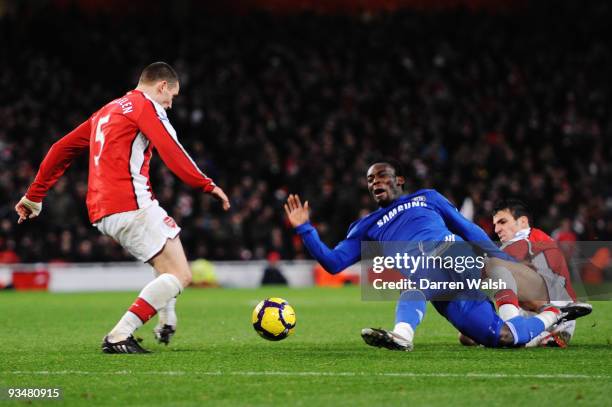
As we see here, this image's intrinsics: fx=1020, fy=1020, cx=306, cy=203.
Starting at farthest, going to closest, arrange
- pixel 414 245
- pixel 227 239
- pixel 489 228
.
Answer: pixel 227 239
pixel 489 228
pixel 414 245

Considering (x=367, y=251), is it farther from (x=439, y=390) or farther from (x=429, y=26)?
(x=429, y=26)

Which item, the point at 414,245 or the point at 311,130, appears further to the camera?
the point at 311,130

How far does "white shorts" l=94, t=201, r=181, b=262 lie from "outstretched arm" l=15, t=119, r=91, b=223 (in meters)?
0.87

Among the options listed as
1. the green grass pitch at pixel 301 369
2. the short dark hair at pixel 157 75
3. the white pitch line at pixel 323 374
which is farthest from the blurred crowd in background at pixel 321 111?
the white pitch line at pixel 323 374

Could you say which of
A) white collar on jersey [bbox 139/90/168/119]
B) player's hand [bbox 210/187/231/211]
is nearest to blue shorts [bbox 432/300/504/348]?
player's hand [bbox 210/187/231/211]

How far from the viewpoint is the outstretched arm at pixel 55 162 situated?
7.91 metres

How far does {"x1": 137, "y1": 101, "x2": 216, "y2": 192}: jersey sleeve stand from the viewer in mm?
7195

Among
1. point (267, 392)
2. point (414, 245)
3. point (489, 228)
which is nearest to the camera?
point (267, 392)

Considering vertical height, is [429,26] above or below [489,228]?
above

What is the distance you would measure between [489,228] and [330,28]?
10.0 metres

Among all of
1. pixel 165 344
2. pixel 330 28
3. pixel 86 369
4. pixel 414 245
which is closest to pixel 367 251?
pixel 414 245

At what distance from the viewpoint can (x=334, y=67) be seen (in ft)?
85.9

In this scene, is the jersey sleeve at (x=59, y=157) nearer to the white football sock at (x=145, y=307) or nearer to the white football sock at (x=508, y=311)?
the white football sock at (x=145, y=307)

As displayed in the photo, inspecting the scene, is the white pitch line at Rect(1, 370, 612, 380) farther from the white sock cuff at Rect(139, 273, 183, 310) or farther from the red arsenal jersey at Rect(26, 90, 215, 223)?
the red arsenal jersey at Rect(26, 90, 215, 223)
